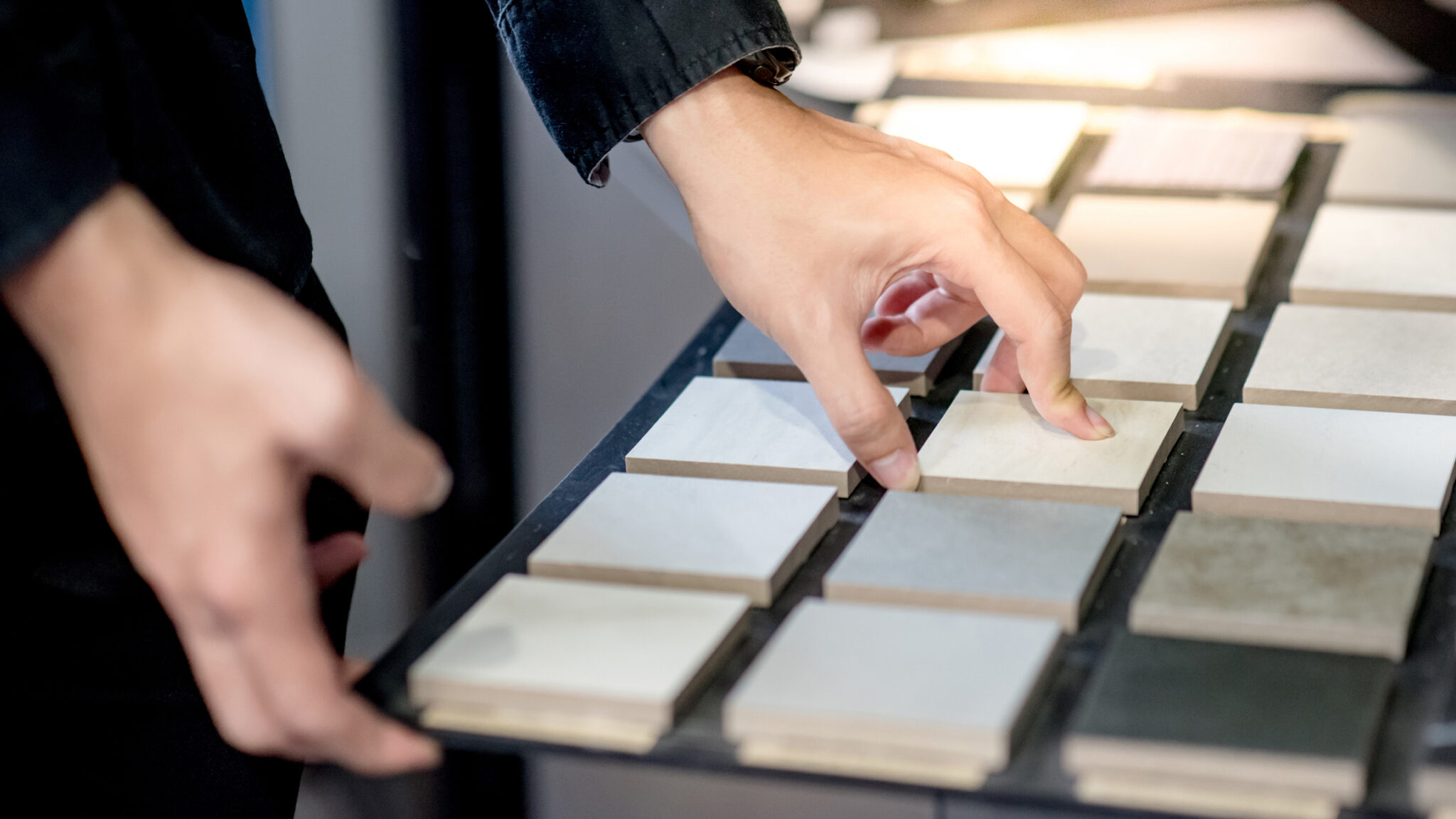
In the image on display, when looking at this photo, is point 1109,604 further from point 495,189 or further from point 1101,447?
point 495,189

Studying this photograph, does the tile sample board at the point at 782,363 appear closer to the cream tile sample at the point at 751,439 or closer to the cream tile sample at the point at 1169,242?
the cream tile sample at the point at 751,439

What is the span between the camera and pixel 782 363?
3.32 feet

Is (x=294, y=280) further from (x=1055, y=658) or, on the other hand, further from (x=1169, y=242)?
(x=1169, y=242)

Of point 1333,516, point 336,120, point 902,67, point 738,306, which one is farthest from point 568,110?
point 336,120

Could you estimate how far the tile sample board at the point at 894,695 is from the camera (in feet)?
1.99

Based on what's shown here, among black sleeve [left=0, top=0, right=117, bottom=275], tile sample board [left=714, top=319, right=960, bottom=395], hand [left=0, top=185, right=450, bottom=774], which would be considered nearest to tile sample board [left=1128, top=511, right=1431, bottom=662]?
tile sample board [left=714, top=319, right=960, bottom=395]

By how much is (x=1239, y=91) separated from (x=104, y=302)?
1.18 m

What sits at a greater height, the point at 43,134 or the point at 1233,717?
the point at 43,134

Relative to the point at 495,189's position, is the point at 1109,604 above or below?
above

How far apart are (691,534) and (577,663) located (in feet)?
0.47

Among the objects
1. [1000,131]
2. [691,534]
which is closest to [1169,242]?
[1000,131]

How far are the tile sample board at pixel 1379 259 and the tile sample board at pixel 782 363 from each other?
0.29 metres

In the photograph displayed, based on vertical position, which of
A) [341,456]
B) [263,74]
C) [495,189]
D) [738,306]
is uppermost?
[341,456]

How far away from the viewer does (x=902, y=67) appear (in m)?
1.56
